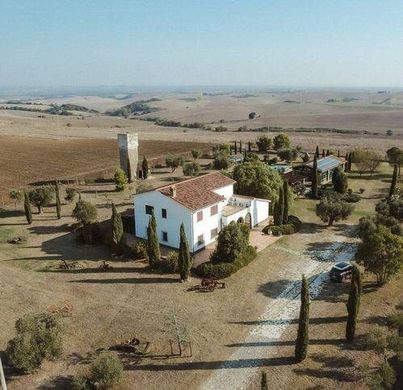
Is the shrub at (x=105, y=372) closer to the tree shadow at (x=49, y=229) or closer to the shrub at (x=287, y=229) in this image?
the shrub at (x=287, y=229)

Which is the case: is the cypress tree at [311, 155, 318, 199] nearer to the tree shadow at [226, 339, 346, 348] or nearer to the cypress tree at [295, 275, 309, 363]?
the tree shadow at [226, 339, 346, 348]

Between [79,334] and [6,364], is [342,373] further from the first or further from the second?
[6,364]

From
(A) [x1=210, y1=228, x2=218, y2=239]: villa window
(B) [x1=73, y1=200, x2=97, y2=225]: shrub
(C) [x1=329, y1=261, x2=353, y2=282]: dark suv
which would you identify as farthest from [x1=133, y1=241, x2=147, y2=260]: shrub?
(C) [x1=329, y1=261, x2=353, y2=282]: dark suv

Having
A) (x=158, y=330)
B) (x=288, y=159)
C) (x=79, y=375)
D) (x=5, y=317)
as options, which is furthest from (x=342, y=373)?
(x=288, y=159)

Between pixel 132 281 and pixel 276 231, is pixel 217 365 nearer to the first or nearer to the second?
pixel 132 281

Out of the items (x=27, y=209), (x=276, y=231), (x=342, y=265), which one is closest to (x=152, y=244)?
(x=276, y=231)

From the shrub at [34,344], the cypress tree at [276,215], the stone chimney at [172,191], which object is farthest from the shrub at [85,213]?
the shrub at [34,344]
